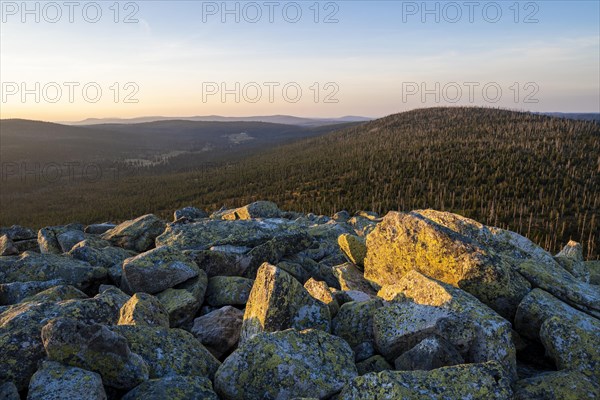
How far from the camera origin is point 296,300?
232 inches

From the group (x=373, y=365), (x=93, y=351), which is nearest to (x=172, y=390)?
(x=93, y=351)

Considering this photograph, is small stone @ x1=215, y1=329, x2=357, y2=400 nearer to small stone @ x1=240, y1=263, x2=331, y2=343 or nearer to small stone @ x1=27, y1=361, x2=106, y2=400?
small stone @ x1=240, y1=263, x2=331, y2=343

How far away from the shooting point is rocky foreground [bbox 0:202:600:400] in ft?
14.0

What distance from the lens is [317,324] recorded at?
5887mm

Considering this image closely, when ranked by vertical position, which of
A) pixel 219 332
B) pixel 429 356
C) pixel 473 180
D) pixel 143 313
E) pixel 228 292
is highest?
pixel 473 180

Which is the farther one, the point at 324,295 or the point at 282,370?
the point at 324,295

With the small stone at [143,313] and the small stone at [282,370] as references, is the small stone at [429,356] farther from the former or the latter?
the small stone at [143,313]

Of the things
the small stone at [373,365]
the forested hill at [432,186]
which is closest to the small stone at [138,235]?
the small stone at [373,365]

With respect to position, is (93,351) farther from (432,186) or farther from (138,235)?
(432,186)

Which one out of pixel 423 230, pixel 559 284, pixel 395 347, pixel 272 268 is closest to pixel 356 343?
pixel 395 347

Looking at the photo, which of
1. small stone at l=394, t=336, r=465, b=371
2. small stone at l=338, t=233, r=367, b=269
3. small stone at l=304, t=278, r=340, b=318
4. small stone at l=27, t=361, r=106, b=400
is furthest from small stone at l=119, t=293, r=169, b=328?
small stone at l=338, t=233, r=367, b=269

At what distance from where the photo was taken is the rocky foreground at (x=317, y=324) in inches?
167

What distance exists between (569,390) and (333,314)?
324 cm

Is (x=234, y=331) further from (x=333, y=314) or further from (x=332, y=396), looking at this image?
(x=332, y=396)
